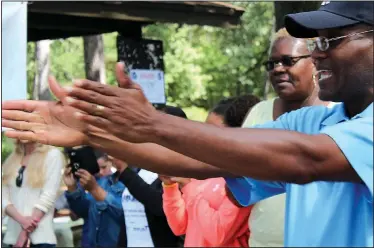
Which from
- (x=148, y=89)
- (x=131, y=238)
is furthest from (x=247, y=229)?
(x=148, y=89)

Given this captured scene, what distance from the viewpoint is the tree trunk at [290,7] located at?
279 inches

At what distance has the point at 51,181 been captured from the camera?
22.1 ft

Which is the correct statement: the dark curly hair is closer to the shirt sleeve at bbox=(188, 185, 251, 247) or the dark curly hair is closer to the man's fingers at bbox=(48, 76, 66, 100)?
the shirt sleeve at bbox=(188, 185, 251, 247)

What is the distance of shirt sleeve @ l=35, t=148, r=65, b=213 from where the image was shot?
263 inches

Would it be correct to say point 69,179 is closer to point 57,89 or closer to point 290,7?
point 290,7

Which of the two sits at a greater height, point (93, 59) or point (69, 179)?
point (93, 59)

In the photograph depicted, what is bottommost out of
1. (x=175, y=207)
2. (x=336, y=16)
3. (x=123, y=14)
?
(x=175, y=207)

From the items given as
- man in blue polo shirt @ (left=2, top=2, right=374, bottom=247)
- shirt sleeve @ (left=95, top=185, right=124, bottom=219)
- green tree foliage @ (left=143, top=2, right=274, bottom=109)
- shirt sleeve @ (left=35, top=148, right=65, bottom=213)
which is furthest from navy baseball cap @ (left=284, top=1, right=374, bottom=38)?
green tree foliage @ (left=143, top=2, right=274, bottom=109)

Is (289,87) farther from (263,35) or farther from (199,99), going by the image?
(199,99)

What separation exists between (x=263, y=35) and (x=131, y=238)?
22.2 metres

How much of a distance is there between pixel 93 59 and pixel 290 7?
1077cm

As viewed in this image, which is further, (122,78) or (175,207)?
(175,207)

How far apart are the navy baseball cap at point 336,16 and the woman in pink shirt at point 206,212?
6.33 ft

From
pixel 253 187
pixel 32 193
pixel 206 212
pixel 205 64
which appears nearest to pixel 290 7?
pixel 32 193
